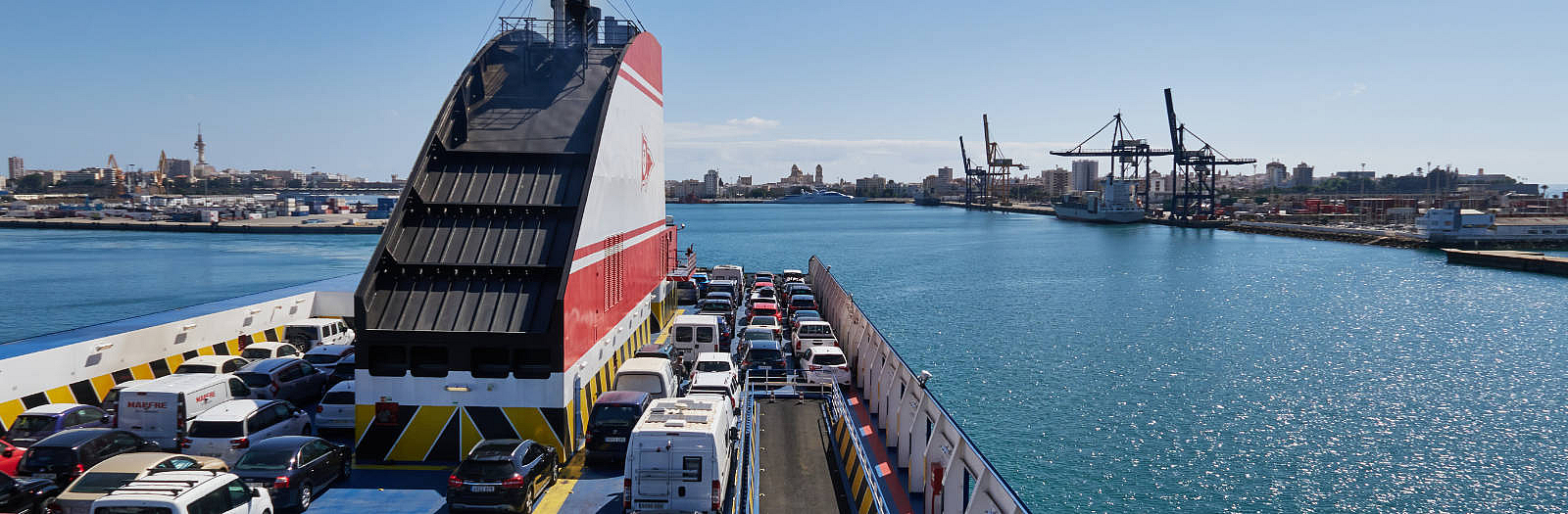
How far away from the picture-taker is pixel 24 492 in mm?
11000

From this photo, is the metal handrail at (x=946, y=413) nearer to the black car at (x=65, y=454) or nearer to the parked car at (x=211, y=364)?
the black car at (x=65, y=454)

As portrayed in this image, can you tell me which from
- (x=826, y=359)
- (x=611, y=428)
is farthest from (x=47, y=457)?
(x=826, y=359)

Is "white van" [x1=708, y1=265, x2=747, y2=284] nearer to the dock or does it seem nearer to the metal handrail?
the metal handrail

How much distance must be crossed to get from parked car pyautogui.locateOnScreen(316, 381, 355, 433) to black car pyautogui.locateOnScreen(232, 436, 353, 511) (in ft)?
9.50

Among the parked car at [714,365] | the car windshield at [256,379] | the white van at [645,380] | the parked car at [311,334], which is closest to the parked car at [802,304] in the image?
the parked car at [714,365]

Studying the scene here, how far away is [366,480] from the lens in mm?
13102

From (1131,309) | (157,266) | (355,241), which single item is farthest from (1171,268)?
(355,241)

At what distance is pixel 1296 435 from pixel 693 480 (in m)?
21.0

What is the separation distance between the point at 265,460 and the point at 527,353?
12.8 ft

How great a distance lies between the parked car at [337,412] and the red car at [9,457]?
4082mm

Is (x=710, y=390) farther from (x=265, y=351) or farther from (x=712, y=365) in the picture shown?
(x=265, y=351)

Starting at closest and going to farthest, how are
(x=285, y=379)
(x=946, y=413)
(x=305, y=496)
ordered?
(x=305, y=496) → (x=946, y=413) → (x=285, y=379)

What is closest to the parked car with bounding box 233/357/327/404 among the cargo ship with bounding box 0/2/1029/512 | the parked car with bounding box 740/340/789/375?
the cargo ship with bounding box 0/2/1029/512

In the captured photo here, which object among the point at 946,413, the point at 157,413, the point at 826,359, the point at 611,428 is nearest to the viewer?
the point at 946,413
